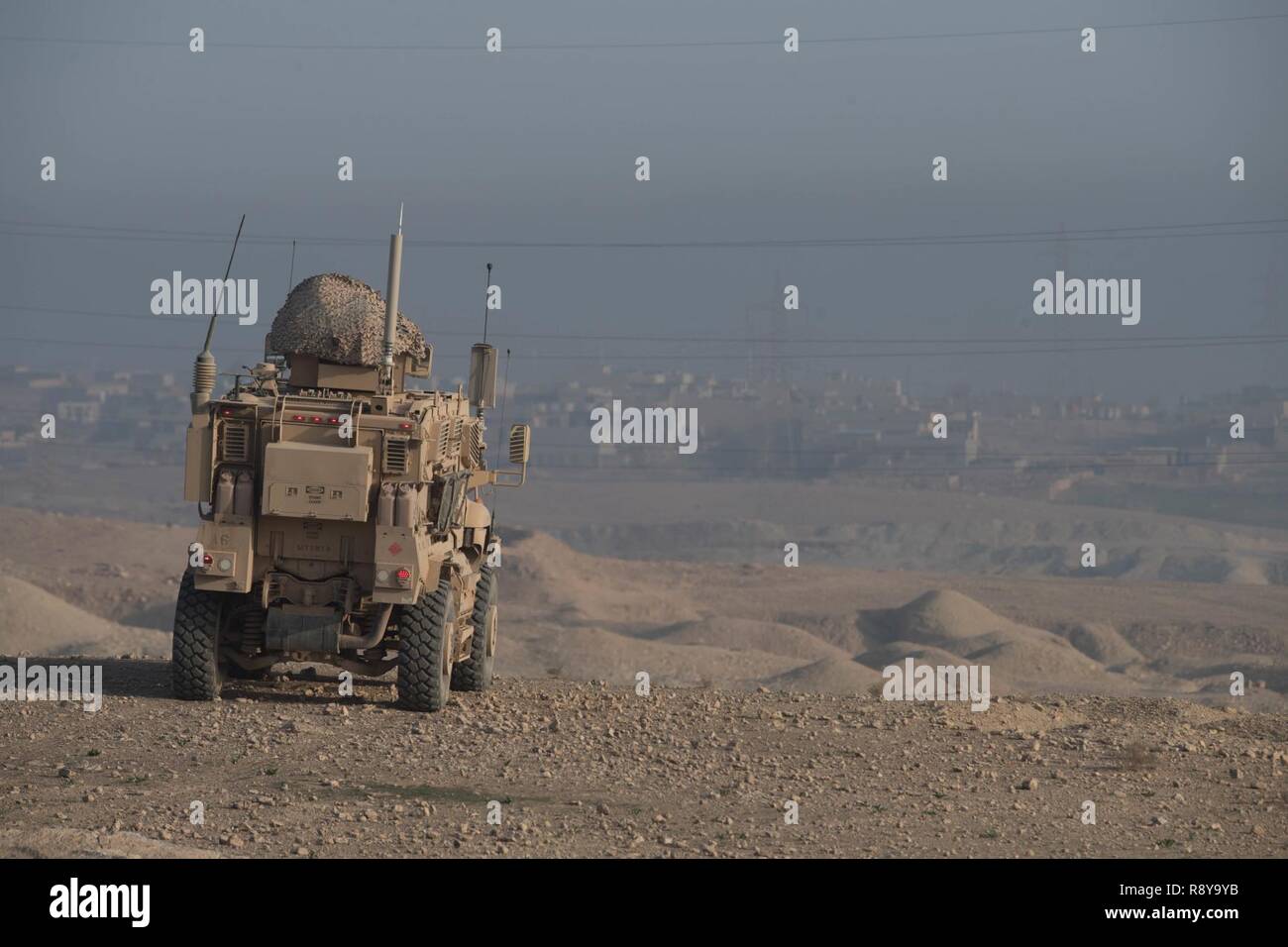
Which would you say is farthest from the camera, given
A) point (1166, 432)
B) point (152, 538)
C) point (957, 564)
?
point (1166, 432)

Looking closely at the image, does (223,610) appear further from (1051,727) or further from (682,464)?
(682,464)

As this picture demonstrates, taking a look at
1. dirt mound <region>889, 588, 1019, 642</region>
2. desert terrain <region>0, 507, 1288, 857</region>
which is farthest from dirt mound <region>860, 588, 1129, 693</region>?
desert terrain <region>0, 507, 1288, 857</region>

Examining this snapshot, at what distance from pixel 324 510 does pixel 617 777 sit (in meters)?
4.17

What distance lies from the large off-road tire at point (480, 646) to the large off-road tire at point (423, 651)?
2344mm

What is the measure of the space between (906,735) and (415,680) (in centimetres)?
510

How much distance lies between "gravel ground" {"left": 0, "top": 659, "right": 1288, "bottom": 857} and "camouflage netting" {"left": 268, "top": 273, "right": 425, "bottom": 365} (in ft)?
12.3

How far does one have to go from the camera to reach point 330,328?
19500 mm

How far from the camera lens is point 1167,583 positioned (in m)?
80.8

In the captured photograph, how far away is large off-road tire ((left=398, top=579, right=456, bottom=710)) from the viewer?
60.9 ft

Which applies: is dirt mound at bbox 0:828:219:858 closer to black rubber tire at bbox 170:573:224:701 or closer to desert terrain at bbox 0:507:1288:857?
desert terrain at bbox 0:507:1288:857

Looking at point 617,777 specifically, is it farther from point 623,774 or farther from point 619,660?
point 619,660

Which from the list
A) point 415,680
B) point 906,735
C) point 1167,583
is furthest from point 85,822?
point 1167,583

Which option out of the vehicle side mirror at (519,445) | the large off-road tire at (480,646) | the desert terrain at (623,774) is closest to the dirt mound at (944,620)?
the desert terrain at (623,774)

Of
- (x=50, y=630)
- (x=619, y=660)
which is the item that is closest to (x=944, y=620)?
(x=619, y=660)
